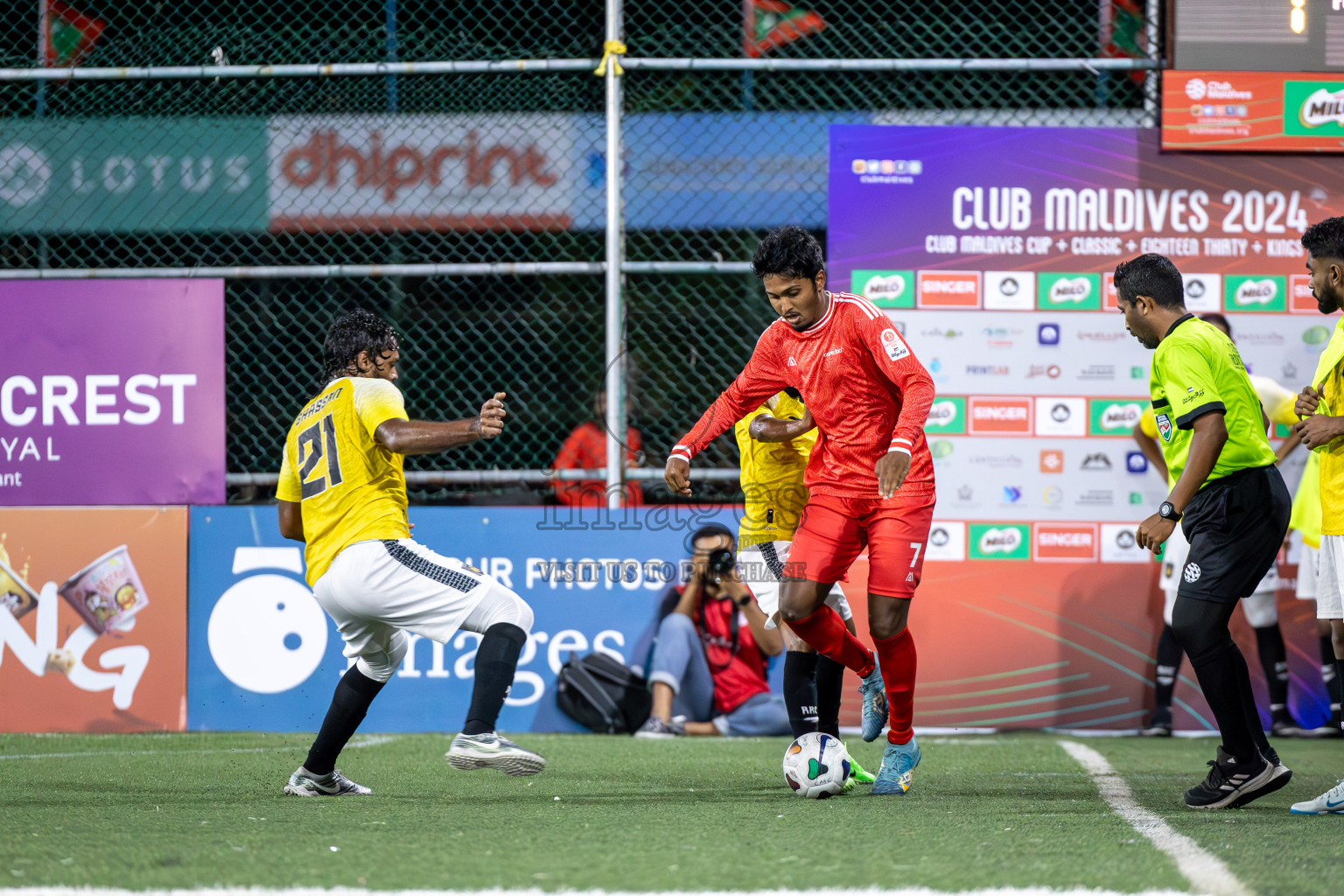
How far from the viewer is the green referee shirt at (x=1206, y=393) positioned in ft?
14.2

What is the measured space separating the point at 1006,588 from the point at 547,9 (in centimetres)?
447

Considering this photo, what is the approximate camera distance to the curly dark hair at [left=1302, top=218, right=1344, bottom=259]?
4.50m

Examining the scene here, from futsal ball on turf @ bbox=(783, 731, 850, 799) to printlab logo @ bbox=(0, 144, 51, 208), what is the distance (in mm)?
5811

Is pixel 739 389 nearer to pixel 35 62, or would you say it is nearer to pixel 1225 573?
pixel 1225 573

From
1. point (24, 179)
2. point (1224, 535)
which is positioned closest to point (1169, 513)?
point (1224, 535)

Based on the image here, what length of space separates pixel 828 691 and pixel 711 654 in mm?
2246

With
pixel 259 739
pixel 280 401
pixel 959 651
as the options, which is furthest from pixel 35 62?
pixel 959 651

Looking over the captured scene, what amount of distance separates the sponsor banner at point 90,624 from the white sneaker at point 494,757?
3735 millimetres

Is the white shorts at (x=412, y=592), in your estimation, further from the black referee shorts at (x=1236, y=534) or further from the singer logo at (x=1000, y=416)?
the singer logo at (x=1000, y=416)

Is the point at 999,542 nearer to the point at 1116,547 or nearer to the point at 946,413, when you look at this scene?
the point at 1116,547

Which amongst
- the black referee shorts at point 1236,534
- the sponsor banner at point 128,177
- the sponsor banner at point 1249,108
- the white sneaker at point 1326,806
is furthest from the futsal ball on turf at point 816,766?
the sponsor banner at point 128,177

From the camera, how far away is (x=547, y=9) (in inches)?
323

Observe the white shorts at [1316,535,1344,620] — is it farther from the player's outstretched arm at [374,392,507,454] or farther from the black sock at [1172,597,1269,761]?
the player's outstretched arm at [374,392,507,454]

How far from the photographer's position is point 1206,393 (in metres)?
4.31
